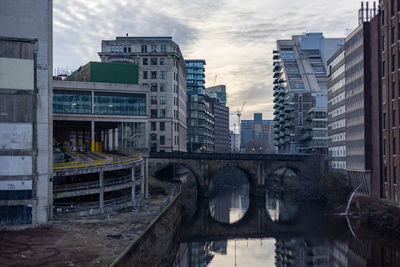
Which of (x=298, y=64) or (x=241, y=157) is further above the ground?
(x=298, y=64)

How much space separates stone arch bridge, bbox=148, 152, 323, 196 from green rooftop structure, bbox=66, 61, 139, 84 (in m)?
22.2

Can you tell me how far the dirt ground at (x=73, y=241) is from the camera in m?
31.5

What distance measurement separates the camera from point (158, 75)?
119438mm

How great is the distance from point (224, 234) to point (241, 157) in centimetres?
4121

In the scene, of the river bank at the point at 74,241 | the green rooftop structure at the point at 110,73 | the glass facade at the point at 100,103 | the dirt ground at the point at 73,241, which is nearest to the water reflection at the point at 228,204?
the glass facade at the point at 100,103

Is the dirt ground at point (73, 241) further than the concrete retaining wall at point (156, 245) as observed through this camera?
No

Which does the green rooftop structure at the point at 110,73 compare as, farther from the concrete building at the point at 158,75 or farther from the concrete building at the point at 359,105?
the concrete building at the point at 359,105

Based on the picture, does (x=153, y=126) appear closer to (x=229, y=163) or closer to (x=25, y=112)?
(x=229, y=163)

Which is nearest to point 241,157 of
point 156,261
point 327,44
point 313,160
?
point 313,160

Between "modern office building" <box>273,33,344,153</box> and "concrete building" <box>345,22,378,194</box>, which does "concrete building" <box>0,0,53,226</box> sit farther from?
"modern office building" <box>273,33,344,153</box>

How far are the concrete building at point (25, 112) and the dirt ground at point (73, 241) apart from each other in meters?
3.58

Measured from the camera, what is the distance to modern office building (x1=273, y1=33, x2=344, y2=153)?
150 m

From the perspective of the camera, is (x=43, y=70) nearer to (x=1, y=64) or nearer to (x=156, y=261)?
(x=1, y=64)

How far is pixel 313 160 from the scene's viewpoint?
99562mm
